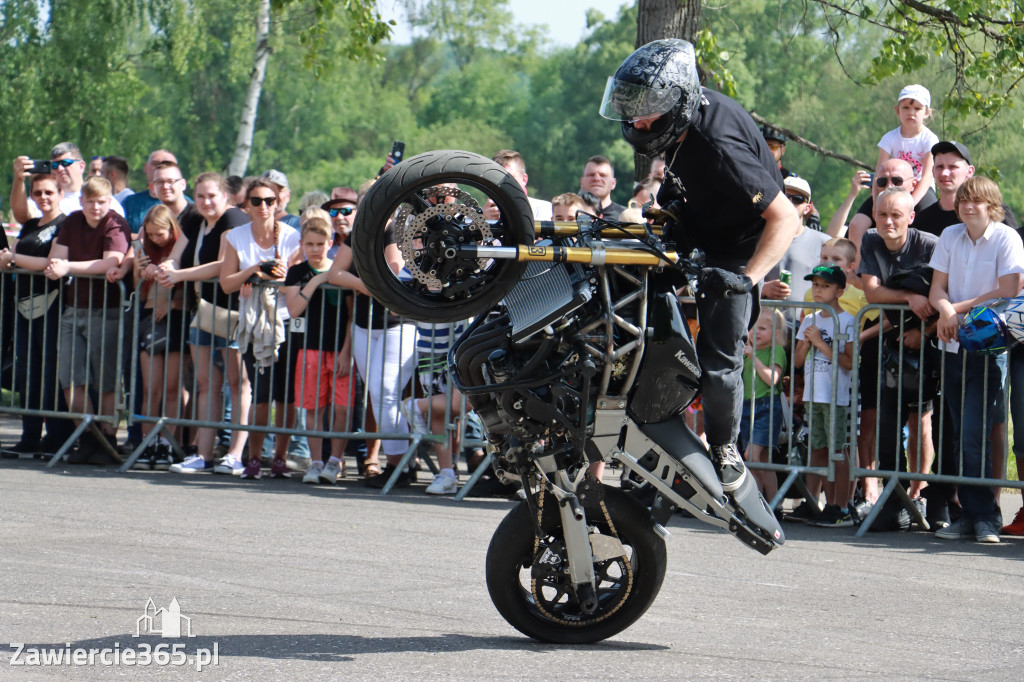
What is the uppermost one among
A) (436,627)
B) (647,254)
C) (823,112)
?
(823,112)

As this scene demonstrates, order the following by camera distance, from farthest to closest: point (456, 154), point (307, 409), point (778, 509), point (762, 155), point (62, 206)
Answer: point (62, 206) < point (307, 409) < point (778, 509) < point (762, 155) < point (456, 154)

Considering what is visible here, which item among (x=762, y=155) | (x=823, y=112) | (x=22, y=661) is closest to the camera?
(x=22, y=661)

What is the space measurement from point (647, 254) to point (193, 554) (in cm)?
296

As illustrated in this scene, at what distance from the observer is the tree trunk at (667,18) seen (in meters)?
11.2

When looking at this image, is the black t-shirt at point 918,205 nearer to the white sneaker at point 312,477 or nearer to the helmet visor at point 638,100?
the white sneaker at point 312,477

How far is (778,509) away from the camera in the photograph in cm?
850

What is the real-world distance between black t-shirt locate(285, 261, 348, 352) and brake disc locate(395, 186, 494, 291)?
489 cm

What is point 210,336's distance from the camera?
9.75 meters

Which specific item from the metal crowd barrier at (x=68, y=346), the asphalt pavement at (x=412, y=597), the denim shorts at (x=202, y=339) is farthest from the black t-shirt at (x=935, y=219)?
the metal crowd barrier at (x=68, y=346)

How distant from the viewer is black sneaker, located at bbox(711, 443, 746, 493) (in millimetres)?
4934

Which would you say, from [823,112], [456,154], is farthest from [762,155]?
[823,112]

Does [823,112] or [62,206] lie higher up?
[823,112]

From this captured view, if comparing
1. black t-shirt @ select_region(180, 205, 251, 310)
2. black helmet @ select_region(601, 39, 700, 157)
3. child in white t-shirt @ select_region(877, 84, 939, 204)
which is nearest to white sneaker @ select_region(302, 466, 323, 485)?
black t-shirt @ select_region(180, 205, 251, 310)

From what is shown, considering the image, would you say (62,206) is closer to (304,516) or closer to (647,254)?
(304,516)
